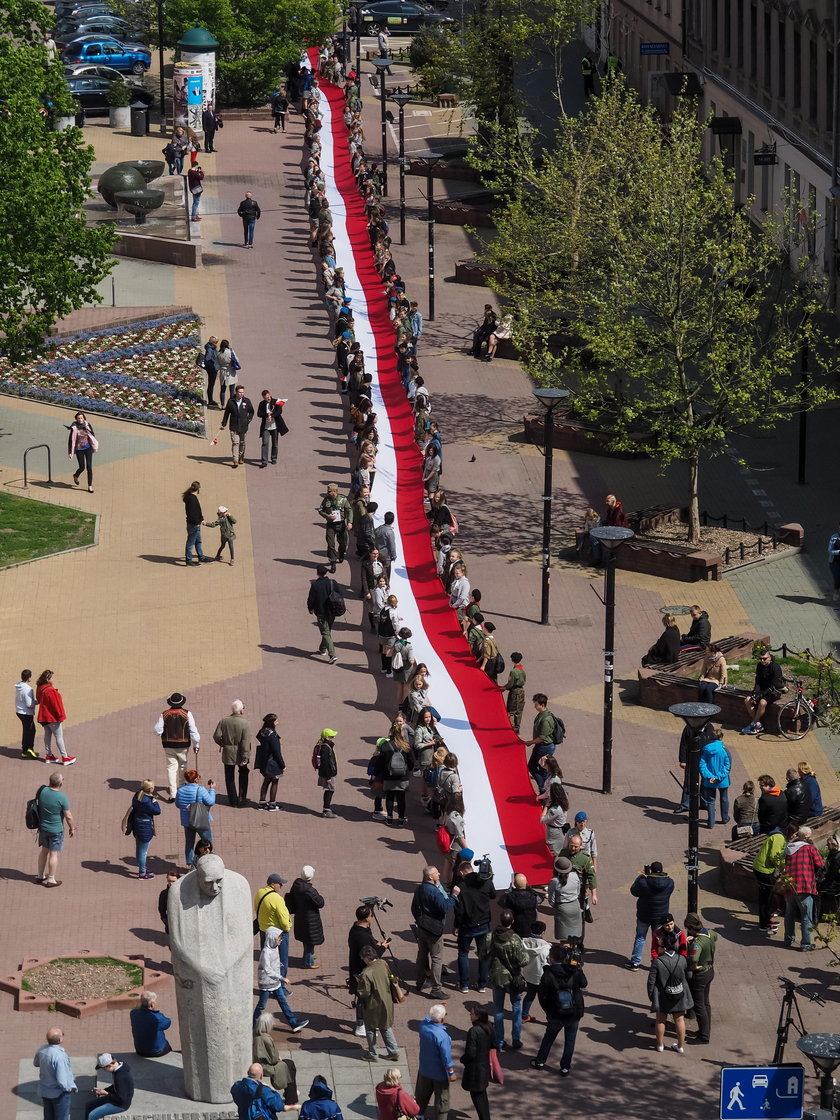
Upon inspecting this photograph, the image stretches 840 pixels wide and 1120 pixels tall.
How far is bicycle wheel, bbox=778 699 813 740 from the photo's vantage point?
30.8 meters

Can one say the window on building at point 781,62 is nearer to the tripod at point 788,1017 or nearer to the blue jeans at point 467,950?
the blue jeans at point 467,950

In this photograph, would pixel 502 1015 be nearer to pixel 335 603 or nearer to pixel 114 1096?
pixel 114 1096

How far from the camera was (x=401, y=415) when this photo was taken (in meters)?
46.1

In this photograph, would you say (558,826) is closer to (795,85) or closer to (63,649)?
(63,649)

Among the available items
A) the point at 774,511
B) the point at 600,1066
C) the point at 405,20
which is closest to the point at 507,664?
the point at 774,511

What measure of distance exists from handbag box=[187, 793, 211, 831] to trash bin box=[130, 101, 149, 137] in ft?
159

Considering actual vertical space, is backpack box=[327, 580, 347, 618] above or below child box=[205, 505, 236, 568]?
below

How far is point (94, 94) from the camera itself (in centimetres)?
7406

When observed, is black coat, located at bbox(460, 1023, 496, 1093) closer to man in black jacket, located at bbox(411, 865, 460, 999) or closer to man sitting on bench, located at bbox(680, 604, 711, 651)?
man in black jacket, located at bbox(411, 865, 460, 999)

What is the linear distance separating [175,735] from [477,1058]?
349 inches

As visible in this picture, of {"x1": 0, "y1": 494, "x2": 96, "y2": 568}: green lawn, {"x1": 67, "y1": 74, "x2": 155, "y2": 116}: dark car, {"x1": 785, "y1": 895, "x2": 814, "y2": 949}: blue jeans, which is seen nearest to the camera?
{"x1": 785, "y1": 895, "x2": 814, "y2": 949}: blue jeans

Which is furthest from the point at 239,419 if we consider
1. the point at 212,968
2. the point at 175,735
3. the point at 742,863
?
the point at 212,968

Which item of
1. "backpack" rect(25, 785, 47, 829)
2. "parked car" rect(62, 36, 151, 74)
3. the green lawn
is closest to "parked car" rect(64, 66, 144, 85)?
"parked car" rect(62, 36, 151, 74)

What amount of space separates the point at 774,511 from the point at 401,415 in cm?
904
